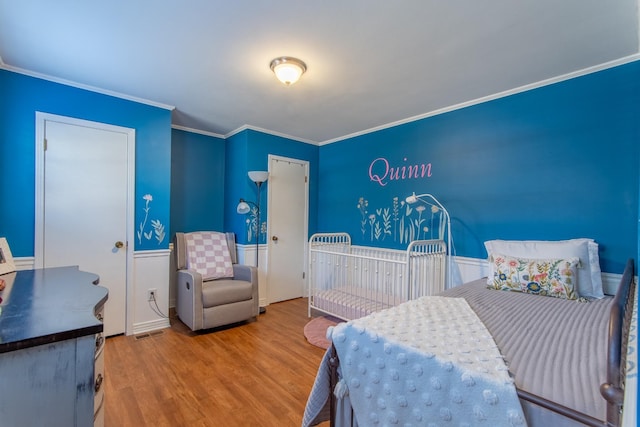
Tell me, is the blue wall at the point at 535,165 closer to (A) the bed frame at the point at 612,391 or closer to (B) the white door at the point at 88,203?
(A) the bed frame at the point at 612,391

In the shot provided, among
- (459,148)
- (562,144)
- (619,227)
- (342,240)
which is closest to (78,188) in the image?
(342,240)

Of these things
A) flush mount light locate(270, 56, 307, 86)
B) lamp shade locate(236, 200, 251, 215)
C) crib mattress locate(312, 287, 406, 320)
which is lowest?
crib mattress locate(312, 287, 406, 320)

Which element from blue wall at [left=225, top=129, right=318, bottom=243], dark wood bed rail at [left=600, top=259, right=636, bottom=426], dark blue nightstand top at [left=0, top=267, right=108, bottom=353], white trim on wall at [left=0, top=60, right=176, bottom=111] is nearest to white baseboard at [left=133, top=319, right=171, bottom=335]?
blue wall at [left=225, top=129, right=318, bottom=243]

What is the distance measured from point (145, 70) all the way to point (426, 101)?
2.54 m

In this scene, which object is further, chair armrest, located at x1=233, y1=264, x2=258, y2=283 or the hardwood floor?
chair armrest, located at x1=233, y1=264, x2=258, y2=283

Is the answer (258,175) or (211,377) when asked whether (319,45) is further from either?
(211,377)

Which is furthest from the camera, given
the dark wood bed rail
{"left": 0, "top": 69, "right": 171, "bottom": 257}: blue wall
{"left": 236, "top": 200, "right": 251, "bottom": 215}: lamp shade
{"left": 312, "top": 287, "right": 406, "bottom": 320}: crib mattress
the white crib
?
{"left": 236, "top": 200, "right": 251, "bottom": 215}: lamp shade

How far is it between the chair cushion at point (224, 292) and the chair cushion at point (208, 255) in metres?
0.14

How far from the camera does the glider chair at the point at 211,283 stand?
280cm

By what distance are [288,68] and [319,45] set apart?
307 mm

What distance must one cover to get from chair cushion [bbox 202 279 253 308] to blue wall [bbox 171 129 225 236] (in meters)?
1.01

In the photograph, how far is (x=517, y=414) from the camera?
2.65 ft

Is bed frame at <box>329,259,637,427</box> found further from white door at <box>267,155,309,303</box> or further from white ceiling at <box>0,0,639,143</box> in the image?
white door at <box>267,155,309,303</box>

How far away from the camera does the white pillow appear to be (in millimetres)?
1938
